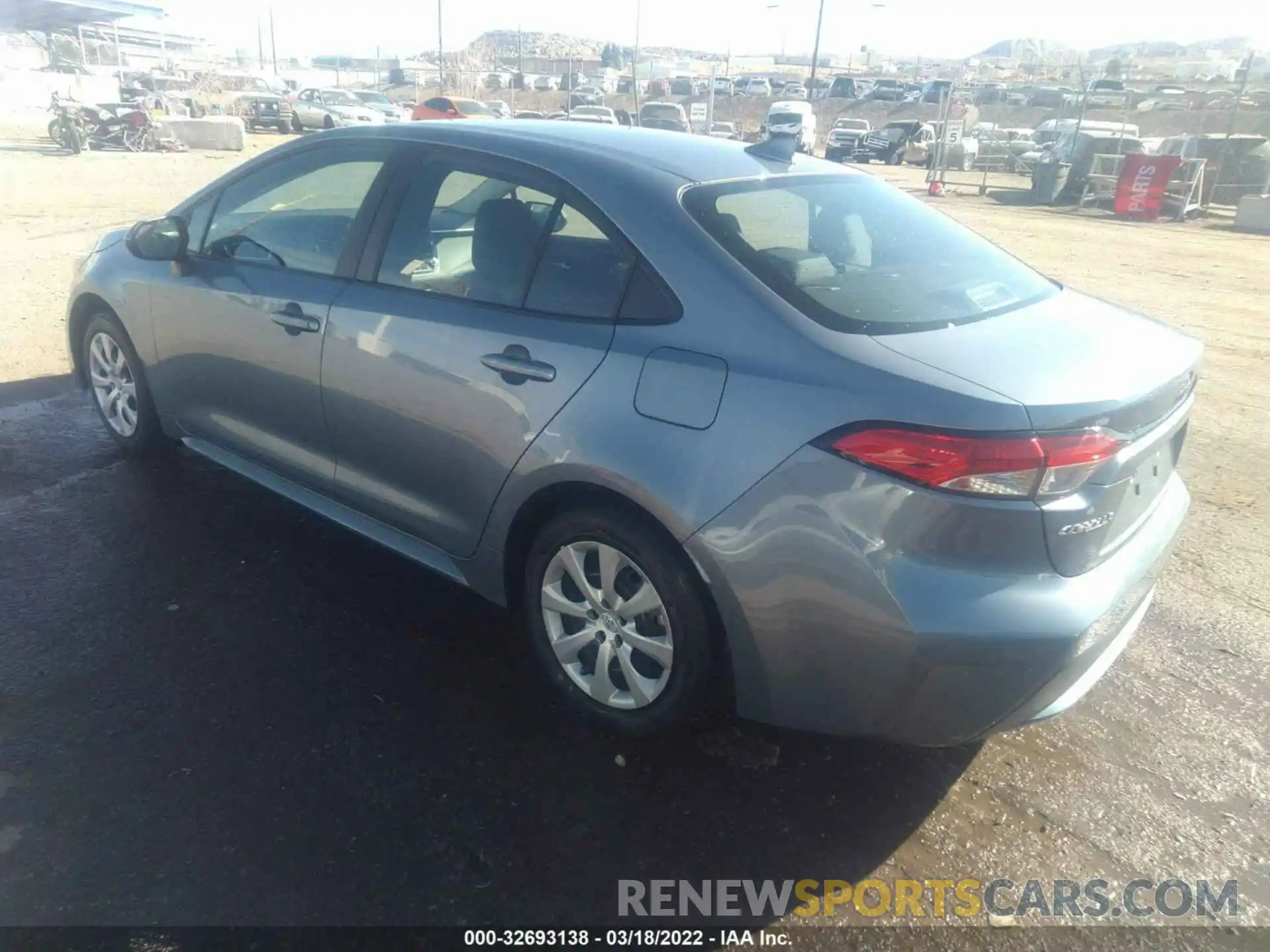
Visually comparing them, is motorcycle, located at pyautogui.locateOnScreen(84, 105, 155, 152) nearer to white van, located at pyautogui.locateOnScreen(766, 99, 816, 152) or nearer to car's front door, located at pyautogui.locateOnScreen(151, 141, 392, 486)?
white van, located at pyautogui.locateOnScreen(766, 99, 816, 152)

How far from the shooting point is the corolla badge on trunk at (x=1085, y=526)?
2398mm

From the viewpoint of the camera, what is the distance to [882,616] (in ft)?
7.84

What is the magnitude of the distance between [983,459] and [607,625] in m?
1.23

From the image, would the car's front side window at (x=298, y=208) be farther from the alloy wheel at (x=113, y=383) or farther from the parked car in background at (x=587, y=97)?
the parked car in background at (x=587, y=97)

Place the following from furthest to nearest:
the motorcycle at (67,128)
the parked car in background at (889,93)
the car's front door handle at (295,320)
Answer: the parked car in background at (889,93), the motorcycle at (67,128), the car's front door handle at (295,320)

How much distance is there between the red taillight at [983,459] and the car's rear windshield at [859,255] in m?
0.40

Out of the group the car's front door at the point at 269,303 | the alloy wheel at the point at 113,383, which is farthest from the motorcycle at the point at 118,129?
the car's front door at the point at 269,303

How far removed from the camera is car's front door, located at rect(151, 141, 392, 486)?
12.1 ft

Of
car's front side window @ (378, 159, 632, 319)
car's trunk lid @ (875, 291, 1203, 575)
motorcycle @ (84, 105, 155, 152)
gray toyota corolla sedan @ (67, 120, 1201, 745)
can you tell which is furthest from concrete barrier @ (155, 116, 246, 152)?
car's trunk lid @ (875, 291, 1203, 575)

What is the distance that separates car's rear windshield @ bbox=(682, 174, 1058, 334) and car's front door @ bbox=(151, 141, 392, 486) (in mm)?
1427

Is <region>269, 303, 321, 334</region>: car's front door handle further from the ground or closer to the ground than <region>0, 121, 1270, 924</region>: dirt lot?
further from the ground

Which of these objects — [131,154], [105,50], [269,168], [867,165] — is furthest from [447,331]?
[105,50]

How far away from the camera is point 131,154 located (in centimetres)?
2408

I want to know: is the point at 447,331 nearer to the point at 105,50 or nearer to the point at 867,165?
the point at 867,165
